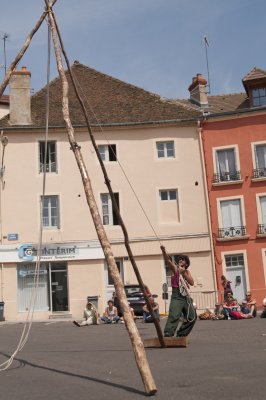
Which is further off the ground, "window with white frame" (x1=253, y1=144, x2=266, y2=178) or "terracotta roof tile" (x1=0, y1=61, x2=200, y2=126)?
"terracotta roof tile" (x1=0, y1=61, x2=200, y2=126)

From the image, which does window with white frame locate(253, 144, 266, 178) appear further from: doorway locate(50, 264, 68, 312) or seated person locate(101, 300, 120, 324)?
seated person locate(101, 300, 120, 324)

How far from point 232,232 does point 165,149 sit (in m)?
5.77

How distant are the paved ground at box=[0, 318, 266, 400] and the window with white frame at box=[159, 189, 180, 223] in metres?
18.7

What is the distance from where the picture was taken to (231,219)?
30562 mm

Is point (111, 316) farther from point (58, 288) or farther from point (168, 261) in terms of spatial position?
point (168, 261)

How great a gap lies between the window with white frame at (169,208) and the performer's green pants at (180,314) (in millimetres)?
19438

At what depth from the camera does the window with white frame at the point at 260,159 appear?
101 feet

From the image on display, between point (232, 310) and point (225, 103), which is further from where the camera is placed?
point (225, 103)

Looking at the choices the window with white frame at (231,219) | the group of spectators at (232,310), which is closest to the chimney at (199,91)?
the window with white frame at (231,219)

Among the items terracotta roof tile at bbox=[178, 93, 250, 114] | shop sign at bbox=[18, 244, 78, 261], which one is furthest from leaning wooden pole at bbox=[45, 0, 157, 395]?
terracotta roof tile at bbox=[178, 93, 250, 114]

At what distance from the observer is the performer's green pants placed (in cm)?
1109

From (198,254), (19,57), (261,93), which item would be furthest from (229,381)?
(261,93)

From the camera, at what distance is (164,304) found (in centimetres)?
2906

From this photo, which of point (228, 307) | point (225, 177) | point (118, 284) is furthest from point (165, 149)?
point (118, 284)
